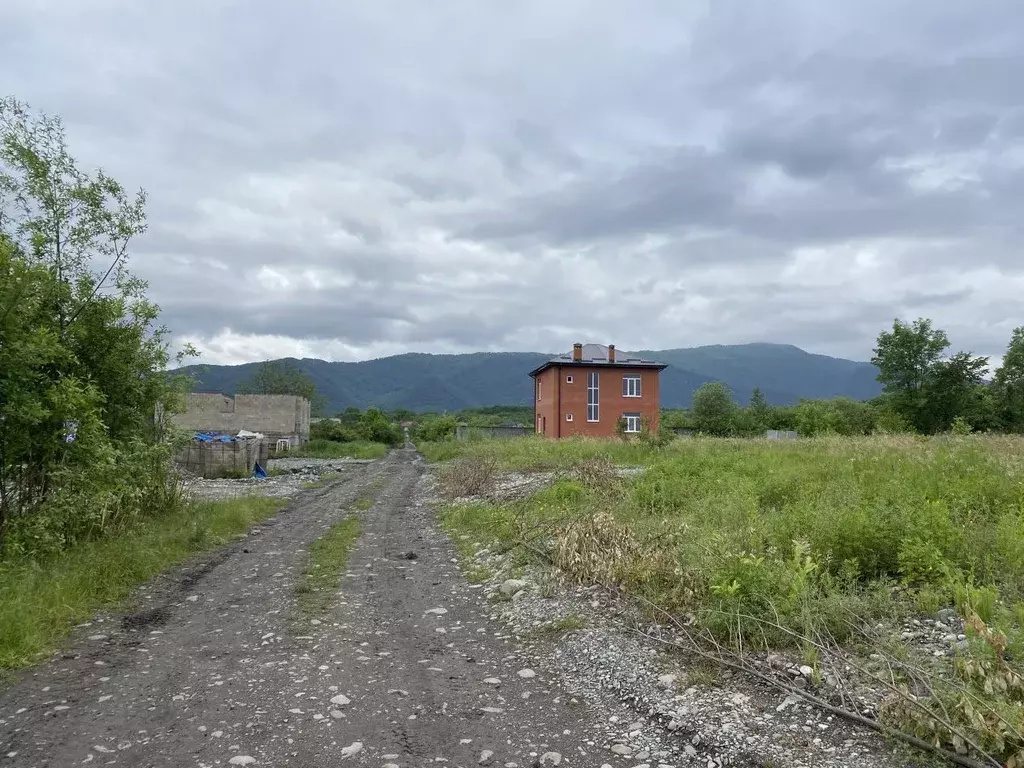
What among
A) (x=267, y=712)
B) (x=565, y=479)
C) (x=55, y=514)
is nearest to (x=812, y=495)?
(x=565, y=479)

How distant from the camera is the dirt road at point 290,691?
3.85m

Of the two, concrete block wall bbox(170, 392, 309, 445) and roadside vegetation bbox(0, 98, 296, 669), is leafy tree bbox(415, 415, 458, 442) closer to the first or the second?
concrete block wall bbox(170, 392, 309, 445)

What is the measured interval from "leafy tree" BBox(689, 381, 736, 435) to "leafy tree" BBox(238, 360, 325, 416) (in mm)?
61208

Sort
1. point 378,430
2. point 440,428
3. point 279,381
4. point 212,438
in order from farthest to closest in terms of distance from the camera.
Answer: point 279,381 < point 378,430 < point 440,428 < point 212,438

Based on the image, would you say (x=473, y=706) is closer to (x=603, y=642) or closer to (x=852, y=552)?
(x=603, y=642)

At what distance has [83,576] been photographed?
7.41 m

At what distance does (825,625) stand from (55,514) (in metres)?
8.38

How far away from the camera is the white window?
5169 cm

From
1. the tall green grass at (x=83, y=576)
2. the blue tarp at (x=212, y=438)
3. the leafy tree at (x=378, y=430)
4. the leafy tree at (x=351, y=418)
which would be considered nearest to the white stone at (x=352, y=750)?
the tall green grass at (x=83, y=576)

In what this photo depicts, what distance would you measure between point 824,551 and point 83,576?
784 cm

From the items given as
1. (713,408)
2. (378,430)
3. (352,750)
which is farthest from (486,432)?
(352,750)

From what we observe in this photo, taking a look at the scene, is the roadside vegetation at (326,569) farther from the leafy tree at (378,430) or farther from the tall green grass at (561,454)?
the leafy tree at (378,430)

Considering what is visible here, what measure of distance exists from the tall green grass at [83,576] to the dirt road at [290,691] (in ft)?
0.92

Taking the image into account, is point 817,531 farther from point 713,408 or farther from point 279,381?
point 279,381
